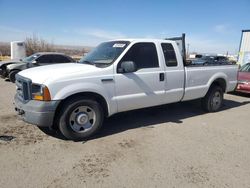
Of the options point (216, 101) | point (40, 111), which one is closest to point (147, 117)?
point (216, 101)

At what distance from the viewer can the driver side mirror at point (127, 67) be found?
4.41m

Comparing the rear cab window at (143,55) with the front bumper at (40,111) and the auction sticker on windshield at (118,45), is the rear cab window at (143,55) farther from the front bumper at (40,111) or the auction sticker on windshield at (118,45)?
the front bumper at (40,111)

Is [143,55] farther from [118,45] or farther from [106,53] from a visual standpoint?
[106,53]

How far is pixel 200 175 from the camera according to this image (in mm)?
3234

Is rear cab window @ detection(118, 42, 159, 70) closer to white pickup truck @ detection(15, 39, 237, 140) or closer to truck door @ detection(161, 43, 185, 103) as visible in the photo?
white pickup truck @ detection(15, 39, 237, 140)

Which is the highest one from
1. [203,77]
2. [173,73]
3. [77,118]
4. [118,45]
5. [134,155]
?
[118,45]

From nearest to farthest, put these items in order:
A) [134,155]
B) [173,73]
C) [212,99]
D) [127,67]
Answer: [134,155]
[127,67]
[173,73]
[212,99]

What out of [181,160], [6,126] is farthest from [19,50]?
[181,160]

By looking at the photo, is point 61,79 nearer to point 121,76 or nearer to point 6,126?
point 121,76

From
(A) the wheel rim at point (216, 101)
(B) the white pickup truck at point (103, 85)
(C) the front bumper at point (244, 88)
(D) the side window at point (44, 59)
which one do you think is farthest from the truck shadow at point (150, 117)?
(D) the side window at point (44, 59)

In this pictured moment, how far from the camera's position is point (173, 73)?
536cm

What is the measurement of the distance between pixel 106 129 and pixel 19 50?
1993 cm

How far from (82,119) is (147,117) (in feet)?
7.02

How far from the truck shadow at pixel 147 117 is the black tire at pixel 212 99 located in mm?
246
